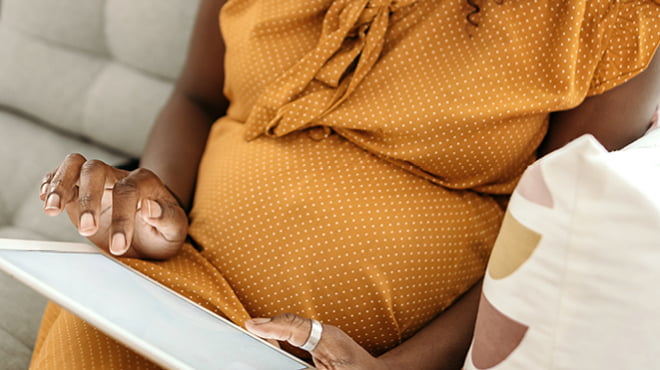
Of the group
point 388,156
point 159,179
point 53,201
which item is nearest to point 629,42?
point 388,156

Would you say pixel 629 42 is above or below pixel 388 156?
above

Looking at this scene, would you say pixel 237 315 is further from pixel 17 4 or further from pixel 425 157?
pixel 17 4

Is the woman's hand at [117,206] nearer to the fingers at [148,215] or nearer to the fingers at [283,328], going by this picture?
the fingers at [148,215]

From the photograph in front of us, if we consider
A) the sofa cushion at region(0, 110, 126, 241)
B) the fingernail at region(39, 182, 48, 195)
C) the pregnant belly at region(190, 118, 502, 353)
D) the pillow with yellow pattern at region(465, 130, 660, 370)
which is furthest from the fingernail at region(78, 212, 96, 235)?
the sofa cushion at region(0, 110, 126, 241)

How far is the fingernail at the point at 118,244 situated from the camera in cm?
74

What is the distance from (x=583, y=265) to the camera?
0.49m

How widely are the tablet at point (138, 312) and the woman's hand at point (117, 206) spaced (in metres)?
0.04

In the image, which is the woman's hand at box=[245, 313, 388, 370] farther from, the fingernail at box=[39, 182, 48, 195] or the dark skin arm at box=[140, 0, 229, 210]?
the dark skin arm at box=[140, 0, 229, 210]

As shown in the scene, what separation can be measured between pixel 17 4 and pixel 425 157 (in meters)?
1.47

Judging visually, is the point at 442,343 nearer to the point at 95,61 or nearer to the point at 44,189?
the point at 44,189

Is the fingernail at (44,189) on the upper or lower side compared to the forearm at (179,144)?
upper

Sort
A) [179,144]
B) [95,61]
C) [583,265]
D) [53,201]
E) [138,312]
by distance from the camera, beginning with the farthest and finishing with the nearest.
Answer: [95,61] < [179,144] < [53,201] < [138,312] < [583,265]

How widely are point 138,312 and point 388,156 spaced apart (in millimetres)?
460

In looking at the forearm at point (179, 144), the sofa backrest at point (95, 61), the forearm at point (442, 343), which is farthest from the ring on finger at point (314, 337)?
the sofa backrest at point (95, 61)
